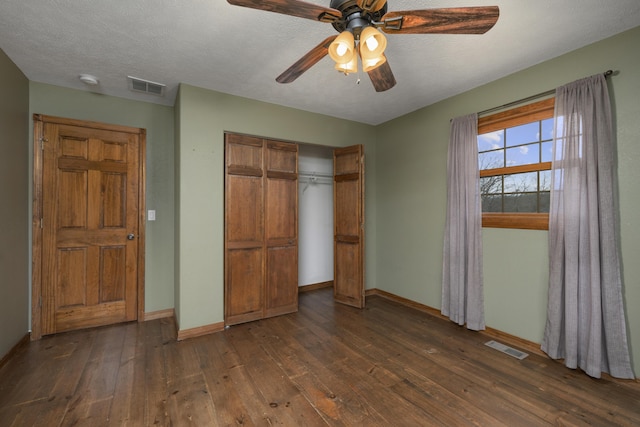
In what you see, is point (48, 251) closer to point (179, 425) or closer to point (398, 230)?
point (179, 425)

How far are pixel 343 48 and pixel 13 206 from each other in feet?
10.7

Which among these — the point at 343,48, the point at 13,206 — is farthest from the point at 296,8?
the point at 13,206

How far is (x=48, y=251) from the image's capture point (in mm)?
2918

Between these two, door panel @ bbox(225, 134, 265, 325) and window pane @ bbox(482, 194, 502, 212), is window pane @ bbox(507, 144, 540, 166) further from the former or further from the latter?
door panel @ bbox(225, 134, 265, 325)

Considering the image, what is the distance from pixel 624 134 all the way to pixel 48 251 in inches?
214

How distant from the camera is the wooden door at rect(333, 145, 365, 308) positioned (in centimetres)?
378

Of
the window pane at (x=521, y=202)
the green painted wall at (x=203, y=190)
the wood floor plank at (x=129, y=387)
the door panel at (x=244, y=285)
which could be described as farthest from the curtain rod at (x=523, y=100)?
the wood floor plank at (x=129, y=387)

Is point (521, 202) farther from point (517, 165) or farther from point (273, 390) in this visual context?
point (273, 390)

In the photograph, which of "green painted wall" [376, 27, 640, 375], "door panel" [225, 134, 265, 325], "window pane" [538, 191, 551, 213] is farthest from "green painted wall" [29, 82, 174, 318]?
"window pane" [538, 191, 551, 213]

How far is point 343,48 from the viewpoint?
1451 millimetres

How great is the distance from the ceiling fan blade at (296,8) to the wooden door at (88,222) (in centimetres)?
279

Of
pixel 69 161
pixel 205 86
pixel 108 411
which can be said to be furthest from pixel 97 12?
pixel 108 411

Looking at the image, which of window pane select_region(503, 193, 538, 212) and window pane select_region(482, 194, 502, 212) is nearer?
window pane select_region(503, 193, 538, 212)

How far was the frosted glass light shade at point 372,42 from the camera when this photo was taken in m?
1.42
